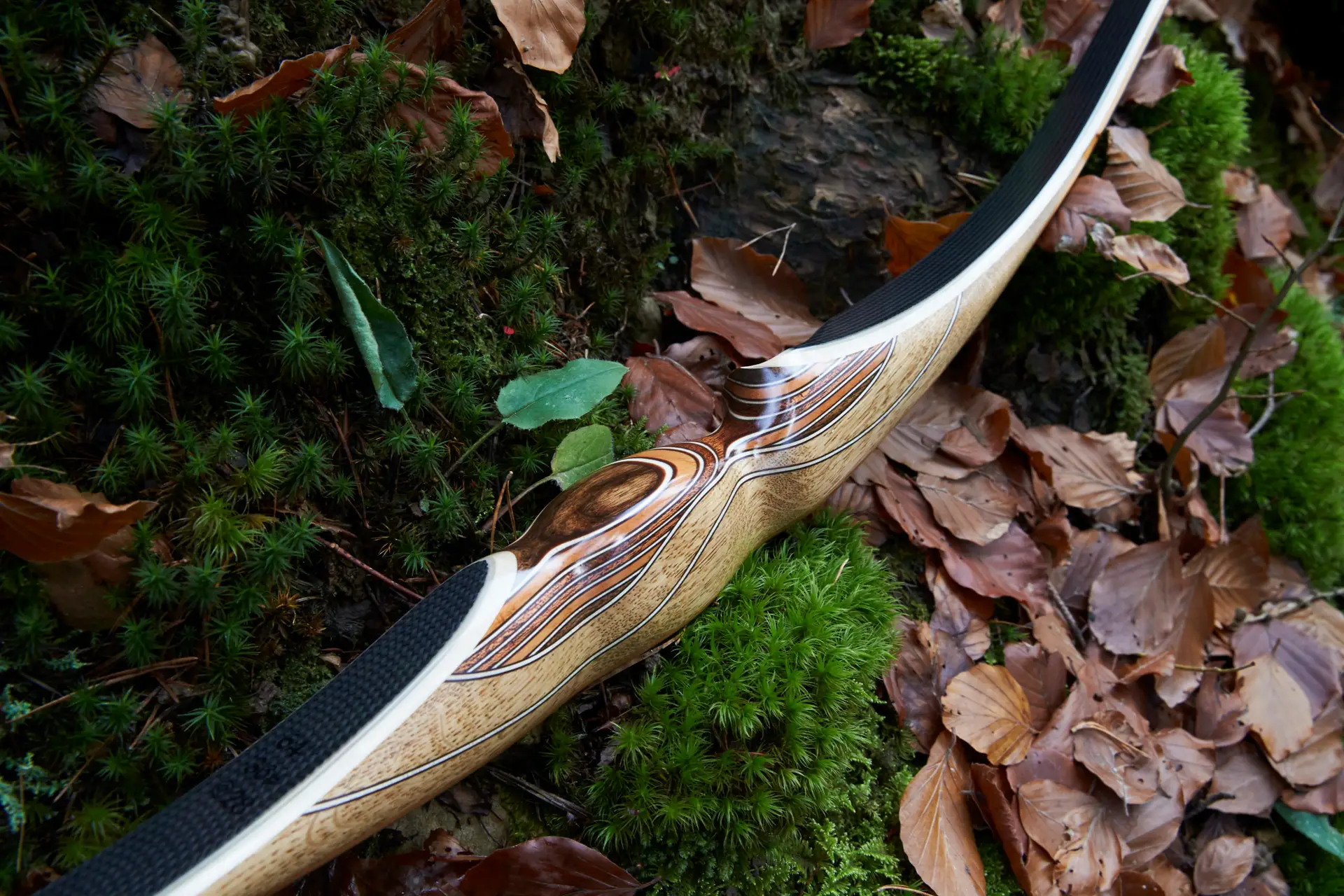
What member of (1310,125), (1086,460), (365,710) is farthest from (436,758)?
(1310,125)

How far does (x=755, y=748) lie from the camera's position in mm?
1276

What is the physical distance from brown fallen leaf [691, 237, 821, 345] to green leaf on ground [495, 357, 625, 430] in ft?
1.63

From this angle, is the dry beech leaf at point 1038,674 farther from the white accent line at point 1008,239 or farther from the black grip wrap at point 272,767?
the black grip wrap at point 272,767

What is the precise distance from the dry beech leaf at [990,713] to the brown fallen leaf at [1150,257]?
105 centimetres

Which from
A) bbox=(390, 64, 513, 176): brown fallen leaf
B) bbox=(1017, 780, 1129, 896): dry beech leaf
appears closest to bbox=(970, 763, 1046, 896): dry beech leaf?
bbox=(1017, 780, 1129, 896): dry beech leaf

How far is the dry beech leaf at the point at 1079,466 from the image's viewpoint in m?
1.96

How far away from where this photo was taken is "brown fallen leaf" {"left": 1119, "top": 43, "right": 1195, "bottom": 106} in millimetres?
2186

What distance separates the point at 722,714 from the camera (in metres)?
1.24

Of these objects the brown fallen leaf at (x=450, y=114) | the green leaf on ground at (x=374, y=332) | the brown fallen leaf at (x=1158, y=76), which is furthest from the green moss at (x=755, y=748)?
the brown fallen leaf at (x=1158, y=76)

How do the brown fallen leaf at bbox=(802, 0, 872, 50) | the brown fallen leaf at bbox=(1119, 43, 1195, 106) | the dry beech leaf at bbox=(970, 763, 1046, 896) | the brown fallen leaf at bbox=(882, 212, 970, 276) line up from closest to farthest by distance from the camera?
the dry beech leaf at bbox=(970, 763, 1046, 896) → the brown fallen leaf at bbox=(882, 212, 970, 276) → the brown fallen leaf at bbox=(802, 0, 872, 50) → the brown fallen leaf at bbox=(1119, 43, 1195, 106)

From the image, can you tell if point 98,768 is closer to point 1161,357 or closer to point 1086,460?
point 1086,460

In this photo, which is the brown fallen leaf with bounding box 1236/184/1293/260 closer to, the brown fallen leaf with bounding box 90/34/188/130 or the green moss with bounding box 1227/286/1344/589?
the green moss with bounding box 1227/286/1344/589

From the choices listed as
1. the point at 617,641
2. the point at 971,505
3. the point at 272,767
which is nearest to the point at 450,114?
the point at 617,641

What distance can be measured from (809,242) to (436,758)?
1.44m
